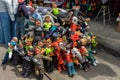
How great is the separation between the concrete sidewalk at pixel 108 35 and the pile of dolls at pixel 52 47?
0.99 m

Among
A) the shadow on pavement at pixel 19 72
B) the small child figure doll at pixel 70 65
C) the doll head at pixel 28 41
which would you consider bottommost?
the shadow on pavement at pixel 19 72

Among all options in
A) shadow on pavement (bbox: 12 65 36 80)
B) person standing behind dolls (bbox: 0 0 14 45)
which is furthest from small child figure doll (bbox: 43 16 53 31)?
shadow on pavement (bbox: 12 65 36 80)

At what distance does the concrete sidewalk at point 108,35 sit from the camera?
8492 mm

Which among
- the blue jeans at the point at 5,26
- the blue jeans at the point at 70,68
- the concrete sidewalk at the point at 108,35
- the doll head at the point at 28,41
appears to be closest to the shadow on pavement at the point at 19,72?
the doll head at the point at 28,41

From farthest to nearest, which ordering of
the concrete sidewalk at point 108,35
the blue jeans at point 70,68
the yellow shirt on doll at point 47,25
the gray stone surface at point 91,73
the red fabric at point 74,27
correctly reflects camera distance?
1. the concrete sidewalk at point 108,35
2. the red fabric at point 74,27
3. the yellow shirt on doll at point 47,25
4. the blue jeans at point 70,68
5. the gray stone surface at point 91,73

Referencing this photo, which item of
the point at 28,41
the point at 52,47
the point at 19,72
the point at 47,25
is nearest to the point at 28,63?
the point at 19,72

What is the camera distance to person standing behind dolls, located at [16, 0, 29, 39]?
7.84 meters

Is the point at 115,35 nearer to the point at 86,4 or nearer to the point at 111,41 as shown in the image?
the point at 111,41

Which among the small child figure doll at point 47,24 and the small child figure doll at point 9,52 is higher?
the small child figure doll at point 47,24

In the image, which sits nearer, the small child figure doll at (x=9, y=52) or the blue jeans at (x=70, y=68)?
the blue jeans at (x=70, y=68)

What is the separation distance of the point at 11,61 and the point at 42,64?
130 cm

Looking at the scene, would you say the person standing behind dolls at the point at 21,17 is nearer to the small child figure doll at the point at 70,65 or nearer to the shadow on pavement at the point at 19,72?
the shadow on pavement at the point at 19,72

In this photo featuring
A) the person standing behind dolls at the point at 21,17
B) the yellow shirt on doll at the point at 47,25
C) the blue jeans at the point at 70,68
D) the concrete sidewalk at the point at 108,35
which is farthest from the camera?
the concrete sidewalk at the point at 108,35

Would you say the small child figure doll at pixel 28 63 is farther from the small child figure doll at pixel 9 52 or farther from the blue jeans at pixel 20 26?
the blue jeans at pixel 20 26
